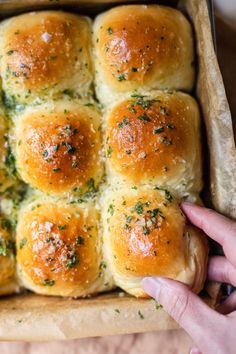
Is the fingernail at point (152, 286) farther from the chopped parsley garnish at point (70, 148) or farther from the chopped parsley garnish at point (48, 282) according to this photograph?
the chopped parsley garnish at point (70, 148)

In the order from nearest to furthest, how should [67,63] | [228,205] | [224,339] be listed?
[224,339] → [228,205] → [67,63]

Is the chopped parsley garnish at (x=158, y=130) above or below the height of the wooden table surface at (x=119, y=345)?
above

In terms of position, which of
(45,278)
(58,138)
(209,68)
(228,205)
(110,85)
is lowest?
(45,278)

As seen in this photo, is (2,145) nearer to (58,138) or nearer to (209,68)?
(58,138)

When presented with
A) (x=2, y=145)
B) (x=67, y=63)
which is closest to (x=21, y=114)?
(x=2, y=145)

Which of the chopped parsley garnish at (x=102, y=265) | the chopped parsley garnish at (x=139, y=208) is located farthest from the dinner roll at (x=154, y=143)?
the chopped parsley garnish at (x=102, y=265)
